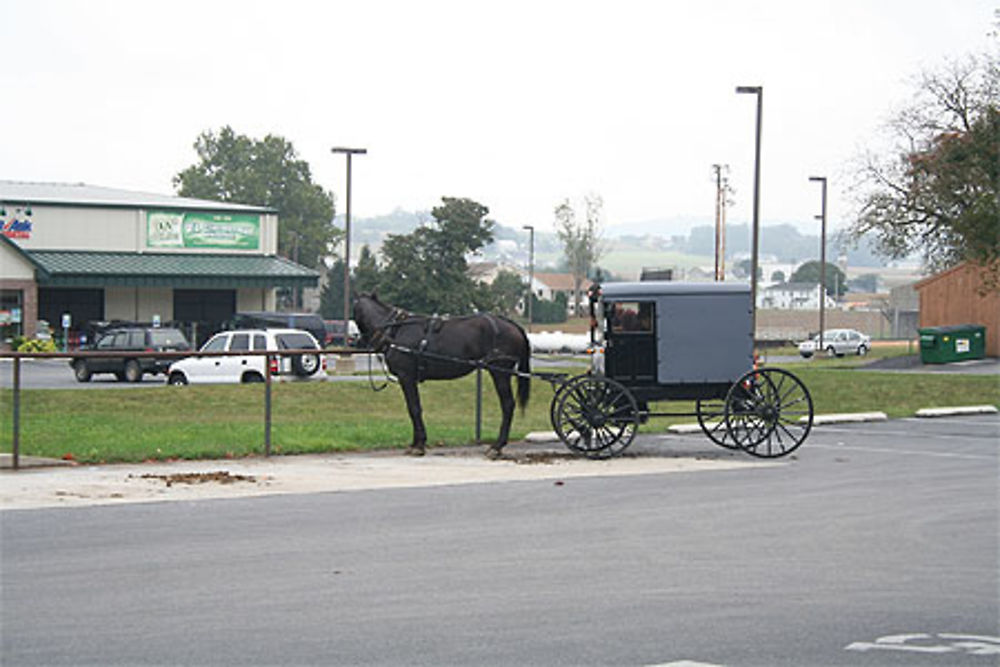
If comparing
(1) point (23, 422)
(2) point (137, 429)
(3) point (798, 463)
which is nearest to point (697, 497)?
(3) point (798, 463)

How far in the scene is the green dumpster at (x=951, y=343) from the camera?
2005 inches

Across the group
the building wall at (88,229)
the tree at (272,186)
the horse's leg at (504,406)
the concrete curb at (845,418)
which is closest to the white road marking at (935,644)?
the horse's leg at (504,406)

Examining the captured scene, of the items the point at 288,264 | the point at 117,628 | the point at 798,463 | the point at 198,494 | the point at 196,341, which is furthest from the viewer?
the point at 288,264

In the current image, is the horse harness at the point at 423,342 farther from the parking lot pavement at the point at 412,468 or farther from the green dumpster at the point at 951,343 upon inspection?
the green dumpster at the point at 951,343

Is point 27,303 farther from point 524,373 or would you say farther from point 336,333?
point 524,373

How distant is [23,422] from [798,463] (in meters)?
11.6

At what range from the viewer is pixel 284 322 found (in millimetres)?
59250

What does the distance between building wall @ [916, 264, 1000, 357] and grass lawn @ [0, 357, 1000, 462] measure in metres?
17.7

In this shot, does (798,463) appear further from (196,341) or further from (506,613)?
(196,341)

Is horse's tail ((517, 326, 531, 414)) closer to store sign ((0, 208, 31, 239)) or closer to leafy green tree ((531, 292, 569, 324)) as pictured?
Answer: store sign ((0, 208, 31, 239))

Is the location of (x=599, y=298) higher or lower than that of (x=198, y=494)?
higher

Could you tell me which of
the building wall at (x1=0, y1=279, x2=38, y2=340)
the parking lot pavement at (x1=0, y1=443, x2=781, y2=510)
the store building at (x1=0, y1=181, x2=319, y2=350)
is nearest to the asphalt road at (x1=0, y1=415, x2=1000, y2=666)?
the parking lot pavement at (x1=0, y1=443, x2=781, y2=510)

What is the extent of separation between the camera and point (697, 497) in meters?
14.2

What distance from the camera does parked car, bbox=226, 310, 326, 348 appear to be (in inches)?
2308
